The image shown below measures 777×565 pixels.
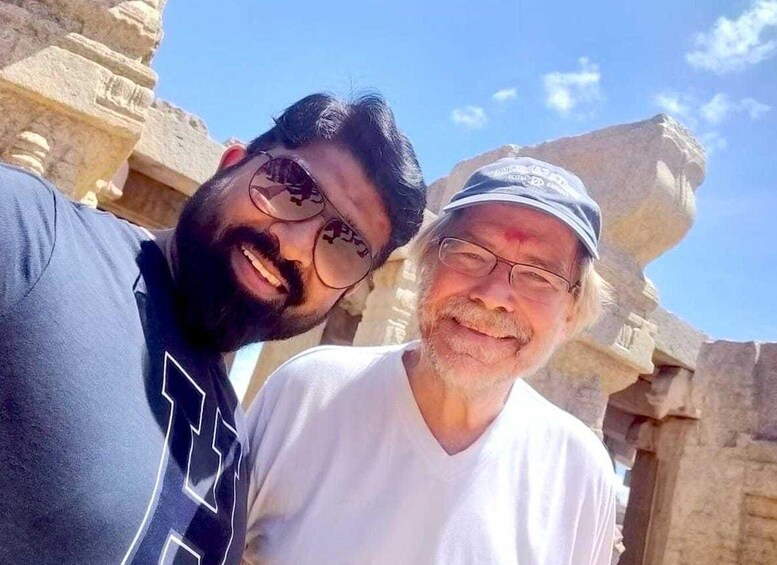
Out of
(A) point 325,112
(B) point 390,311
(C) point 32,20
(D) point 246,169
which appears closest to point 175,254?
(D) point 246,169

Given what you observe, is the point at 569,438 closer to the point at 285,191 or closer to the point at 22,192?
the point at 285,191

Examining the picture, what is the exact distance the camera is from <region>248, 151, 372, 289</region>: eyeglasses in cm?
133

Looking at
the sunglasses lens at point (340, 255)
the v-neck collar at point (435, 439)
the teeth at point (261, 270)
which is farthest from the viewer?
the v-neck collar at point (435, 439)

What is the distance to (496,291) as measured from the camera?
66.2 inches

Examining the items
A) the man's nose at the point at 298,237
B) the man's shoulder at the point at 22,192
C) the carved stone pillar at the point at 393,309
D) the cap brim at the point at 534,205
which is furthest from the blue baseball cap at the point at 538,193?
the carved stone pillar at the point at 393,309

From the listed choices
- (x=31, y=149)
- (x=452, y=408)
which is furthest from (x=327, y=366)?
(x=31, y=149)

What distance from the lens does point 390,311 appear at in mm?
4879

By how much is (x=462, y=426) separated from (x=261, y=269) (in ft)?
2.26

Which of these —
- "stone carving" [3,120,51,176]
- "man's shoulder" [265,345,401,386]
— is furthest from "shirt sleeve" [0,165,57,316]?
"stone carving" [3,120,51,176]

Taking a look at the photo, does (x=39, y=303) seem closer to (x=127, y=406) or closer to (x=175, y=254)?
(x=127, y=406)

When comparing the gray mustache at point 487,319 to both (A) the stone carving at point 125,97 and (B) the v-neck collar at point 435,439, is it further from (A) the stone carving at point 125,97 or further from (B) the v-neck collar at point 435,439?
(A) the stone carving at point 125,97

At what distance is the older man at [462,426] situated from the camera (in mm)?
1427

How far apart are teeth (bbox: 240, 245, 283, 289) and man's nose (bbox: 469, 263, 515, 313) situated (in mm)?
608

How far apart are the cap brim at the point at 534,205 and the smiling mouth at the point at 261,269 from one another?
2.20 ft
